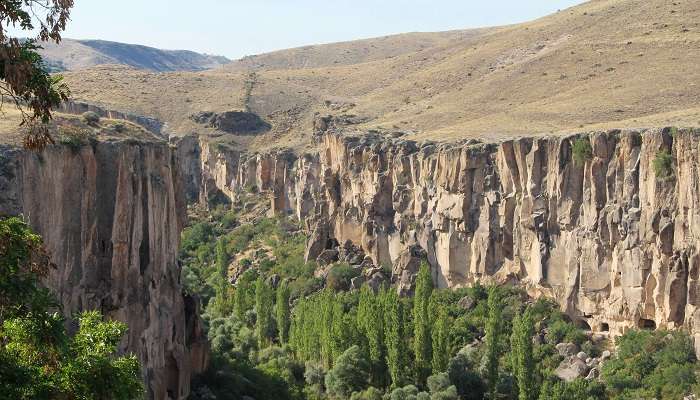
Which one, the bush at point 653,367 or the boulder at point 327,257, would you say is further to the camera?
the boulder at point 327,257

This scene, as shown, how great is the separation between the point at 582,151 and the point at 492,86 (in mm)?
34214

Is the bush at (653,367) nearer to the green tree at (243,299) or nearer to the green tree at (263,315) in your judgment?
the green tree at (263,315)

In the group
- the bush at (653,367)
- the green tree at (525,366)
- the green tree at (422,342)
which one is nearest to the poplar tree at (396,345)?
the green tree at (422,342)

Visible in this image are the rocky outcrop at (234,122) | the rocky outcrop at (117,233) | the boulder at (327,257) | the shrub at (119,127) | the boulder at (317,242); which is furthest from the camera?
the rocky outcrop at (234,122)

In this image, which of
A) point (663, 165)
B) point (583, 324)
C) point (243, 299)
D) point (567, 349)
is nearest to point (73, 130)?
point (567, 349)

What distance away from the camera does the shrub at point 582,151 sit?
44.8m

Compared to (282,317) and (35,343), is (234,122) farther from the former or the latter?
(35,343)

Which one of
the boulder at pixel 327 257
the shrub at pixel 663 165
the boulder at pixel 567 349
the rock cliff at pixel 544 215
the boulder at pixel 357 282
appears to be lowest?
the boulder at pixel 567 349

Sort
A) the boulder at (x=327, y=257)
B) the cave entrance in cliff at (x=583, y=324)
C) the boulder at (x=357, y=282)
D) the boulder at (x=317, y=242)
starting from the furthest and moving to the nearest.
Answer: the boulder at (x=317, y=242)
the boulder at (x=327, y=257)
the boulder at (x=357, y=282)
the cave entrance in cliff at (x=583, y=324)

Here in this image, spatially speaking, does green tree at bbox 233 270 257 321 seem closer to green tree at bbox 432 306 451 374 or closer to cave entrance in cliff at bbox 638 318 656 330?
green tree at bbox 432 306 451 374

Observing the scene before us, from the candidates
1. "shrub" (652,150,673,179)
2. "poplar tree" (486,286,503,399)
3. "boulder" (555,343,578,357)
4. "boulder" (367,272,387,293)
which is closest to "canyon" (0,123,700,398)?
"shrub" (652,150,673,179)

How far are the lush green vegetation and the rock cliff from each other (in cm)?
154

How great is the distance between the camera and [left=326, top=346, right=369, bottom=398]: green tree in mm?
40500

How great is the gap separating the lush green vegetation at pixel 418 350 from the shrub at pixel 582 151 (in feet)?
23.3
